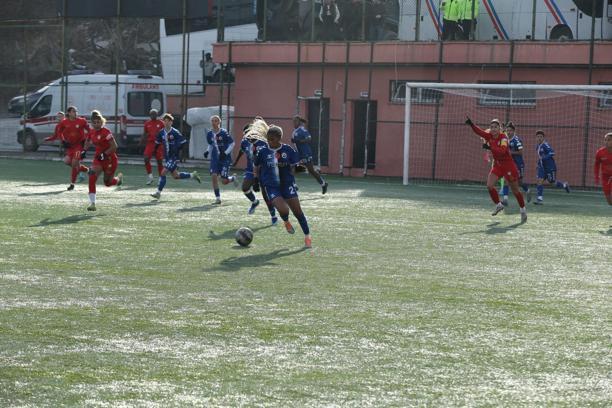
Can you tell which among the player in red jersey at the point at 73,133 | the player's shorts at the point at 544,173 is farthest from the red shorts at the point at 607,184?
the player in red jersey at the point at 73,133

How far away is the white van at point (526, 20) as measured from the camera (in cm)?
3331

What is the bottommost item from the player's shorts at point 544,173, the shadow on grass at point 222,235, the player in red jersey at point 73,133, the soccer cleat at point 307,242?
the shadow on grass at point 222,235

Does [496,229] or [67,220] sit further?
[496,229]

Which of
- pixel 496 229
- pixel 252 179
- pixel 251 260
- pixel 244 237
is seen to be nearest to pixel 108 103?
pixel 252 179

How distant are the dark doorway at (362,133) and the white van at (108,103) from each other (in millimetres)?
8857

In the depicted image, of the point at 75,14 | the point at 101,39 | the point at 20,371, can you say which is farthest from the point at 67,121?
the point at 101,39

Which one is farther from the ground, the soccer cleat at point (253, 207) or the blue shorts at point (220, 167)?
the blue shorts at point (220, 167)

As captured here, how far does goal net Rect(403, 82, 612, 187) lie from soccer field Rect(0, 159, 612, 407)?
1211 centimetres

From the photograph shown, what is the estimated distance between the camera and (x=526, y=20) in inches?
1344

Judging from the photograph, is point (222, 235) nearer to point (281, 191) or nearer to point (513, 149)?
point (281, 191)

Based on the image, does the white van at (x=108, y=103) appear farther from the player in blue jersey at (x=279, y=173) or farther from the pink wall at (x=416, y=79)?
the player in blue jersey at (x=279, y=173)

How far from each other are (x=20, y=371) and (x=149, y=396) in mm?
1152

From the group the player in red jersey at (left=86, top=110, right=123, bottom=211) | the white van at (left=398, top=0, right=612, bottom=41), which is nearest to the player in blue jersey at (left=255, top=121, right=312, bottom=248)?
the player in red jersey at (left=86, top=110, right=123, bottom=211)

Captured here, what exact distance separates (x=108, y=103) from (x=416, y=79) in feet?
43.6
